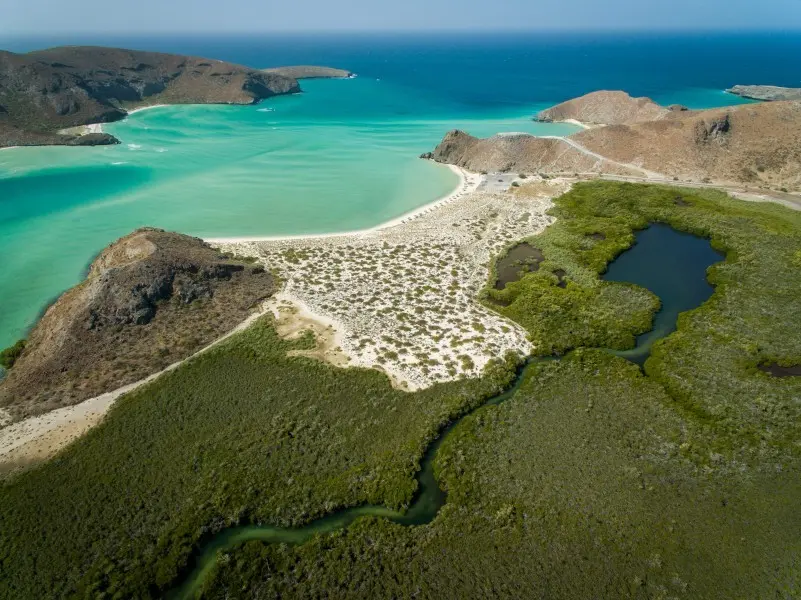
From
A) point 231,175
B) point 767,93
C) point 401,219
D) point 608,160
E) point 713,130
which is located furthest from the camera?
point 767,93

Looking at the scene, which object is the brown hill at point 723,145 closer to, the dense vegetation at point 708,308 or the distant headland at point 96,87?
the dense vegetation at point 708,308

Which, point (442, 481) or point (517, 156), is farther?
point (517, 156)

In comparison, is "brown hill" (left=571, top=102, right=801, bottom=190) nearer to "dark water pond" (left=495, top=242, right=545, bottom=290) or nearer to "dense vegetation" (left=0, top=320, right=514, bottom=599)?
"dark water pond" (left=495, top=242, right=545, bottom=290)

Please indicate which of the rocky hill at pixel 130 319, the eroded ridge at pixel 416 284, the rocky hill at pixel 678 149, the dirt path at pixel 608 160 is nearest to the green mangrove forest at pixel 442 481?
the eroded ridge at pixel 416 284

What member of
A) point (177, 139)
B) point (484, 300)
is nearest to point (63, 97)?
point (177, 139)

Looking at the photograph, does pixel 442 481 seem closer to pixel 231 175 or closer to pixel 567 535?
pixel 567 535

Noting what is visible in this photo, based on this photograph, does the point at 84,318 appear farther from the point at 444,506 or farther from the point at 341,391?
the point at 444,506

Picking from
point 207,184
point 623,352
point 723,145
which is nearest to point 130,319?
point 623,352
